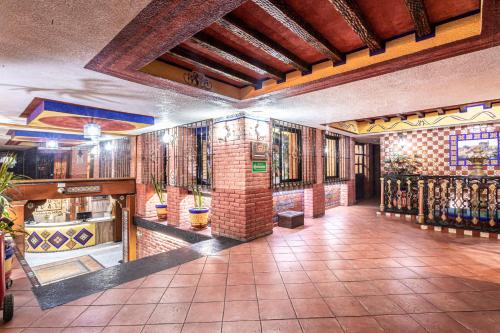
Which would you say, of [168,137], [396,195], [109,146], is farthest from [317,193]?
[109,146]

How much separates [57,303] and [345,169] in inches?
353

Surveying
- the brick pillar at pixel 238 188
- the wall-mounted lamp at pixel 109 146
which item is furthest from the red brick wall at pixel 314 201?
the wall-mounted lamp at pixel 109 146

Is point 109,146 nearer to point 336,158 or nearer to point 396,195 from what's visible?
point 336,158

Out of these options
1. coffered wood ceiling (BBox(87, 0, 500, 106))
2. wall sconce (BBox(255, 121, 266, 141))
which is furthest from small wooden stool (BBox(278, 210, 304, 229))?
coffered wood ceiling (BBox(87, 0, 500, 106))

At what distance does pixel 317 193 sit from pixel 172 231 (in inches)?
172

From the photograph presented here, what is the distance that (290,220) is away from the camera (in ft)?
20.1

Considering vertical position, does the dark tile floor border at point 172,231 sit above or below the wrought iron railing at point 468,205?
below

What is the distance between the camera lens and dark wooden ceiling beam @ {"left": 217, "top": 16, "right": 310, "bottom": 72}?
2.36m

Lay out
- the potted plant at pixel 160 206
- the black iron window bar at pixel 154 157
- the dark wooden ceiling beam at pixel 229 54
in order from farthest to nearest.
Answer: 1. the black iron window bar at pixel 154 157
2. the potted plant at pixel 160 206
3. the dark wooden ceiling beam at pixel 229 54

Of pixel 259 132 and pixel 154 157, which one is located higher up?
pixel 259 132

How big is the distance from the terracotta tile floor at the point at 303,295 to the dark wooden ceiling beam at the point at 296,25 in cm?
290

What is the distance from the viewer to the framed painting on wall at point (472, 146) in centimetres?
704

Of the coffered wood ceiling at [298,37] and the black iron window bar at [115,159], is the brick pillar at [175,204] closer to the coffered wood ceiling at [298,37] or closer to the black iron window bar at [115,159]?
the black iron window bar at [115,159]

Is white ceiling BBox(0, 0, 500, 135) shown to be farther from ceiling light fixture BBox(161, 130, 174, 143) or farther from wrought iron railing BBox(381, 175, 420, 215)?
wrought iron railing BBox(381, 175, 420, 215)
